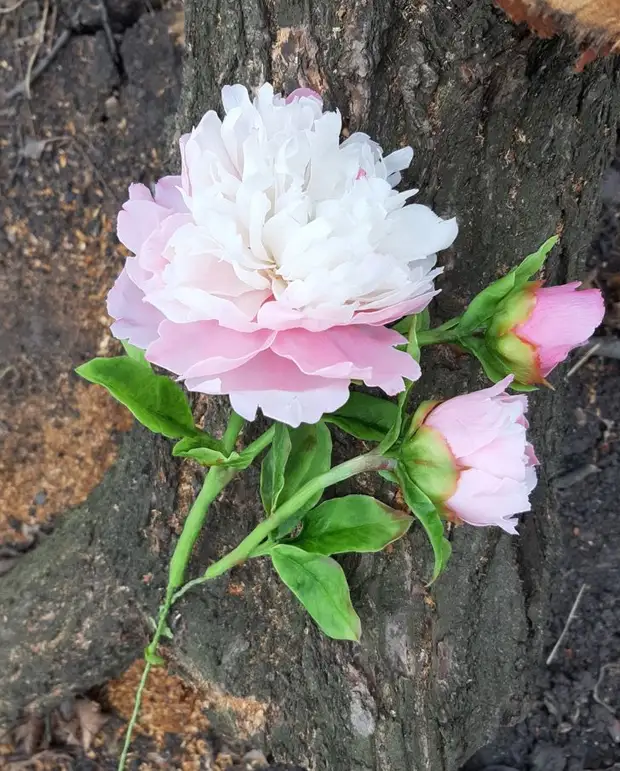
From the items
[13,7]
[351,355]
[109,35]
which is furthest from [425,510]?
[13,7]

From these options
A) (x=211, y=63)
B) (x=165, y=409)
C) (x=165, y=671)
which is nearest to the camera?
(x=165, y=409)

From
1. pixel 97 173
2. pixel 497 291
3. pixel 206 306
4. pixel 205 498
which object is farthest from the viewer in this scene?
pixel 97 173

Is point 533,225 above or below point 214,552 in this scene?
above

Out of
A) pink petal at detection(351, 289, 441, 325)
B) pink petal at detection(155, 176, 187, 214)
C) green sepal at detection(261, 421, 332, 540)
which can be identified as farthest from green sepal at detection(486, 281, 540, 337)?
pink petal at detection(155, 176, 187, 214)

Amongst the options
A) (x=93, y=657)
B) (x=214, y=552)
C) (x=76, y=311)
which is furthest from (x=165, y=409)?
(x=76, y=311)

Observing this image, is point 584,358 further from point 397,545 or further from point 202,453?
point 202,453

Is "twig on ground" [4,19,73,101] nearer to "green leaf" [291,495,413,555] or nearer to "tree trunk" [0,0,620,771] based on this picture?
"tree trunk" [0,0,620,771]

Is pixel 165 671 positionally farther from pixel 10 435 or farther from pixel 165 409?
pixel 165 409
